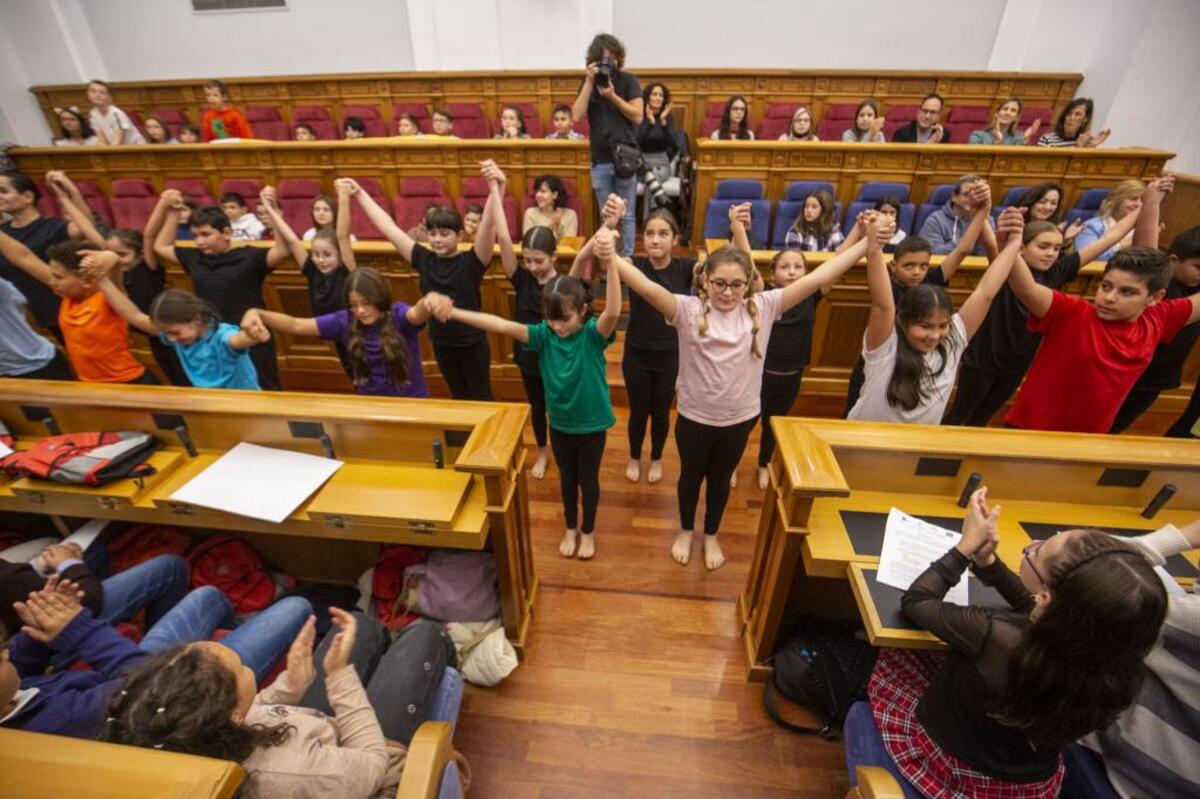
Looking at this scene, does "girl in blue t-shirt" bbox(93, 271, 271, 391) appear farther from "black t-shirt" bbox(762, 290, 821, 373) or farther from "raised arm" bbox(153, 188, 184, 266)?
"black t-shirt" bbox(762, 290, 821, 373)

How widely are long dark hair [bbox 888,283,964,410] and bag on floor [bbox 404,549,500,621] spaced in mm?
1566

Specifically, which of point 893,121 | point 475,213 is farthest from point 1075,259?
point 893,121

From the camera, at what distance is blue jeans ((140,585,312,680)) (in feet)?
5.02

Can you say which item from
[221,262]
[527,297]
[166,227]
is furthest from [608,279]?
[166,227]

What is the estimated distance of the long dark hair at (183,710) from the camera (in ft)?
2.91

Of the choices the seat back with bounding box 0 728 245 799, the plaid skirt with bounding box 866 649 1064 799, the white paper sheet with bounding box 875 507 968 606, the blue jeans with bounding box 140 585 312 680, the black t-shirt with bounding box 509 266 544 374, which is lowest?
the blue jeans with bounding box 140 585 312 680

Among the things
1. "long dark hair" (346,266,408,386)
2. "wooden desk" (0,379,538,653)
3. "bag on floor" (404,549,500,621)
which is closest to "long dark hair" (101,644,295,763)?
"wooden desk" (0,379,538,653)

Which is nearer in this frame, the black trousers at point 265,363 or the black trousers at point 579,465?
the black trousers at point 579,465

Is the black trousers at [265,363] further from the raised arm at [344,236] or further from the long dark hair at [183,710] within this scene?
the long dark hair at [183,710]

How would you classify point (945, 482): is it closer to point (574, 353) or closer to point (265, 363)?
point (574, 353)

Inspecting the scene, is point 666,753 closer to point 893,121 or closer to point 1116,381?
point 1116,381

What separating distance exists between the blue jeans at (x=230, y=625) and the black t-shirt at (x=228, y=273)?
1.59 metres

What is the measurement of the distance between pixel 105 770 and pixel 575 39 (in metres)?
6.77

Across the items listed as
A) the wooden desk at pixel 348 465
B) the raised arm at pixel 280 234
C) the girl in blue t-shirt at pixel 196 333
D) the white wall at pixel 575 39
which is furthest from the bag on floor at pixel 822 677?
the white wall at pixel 575 39
